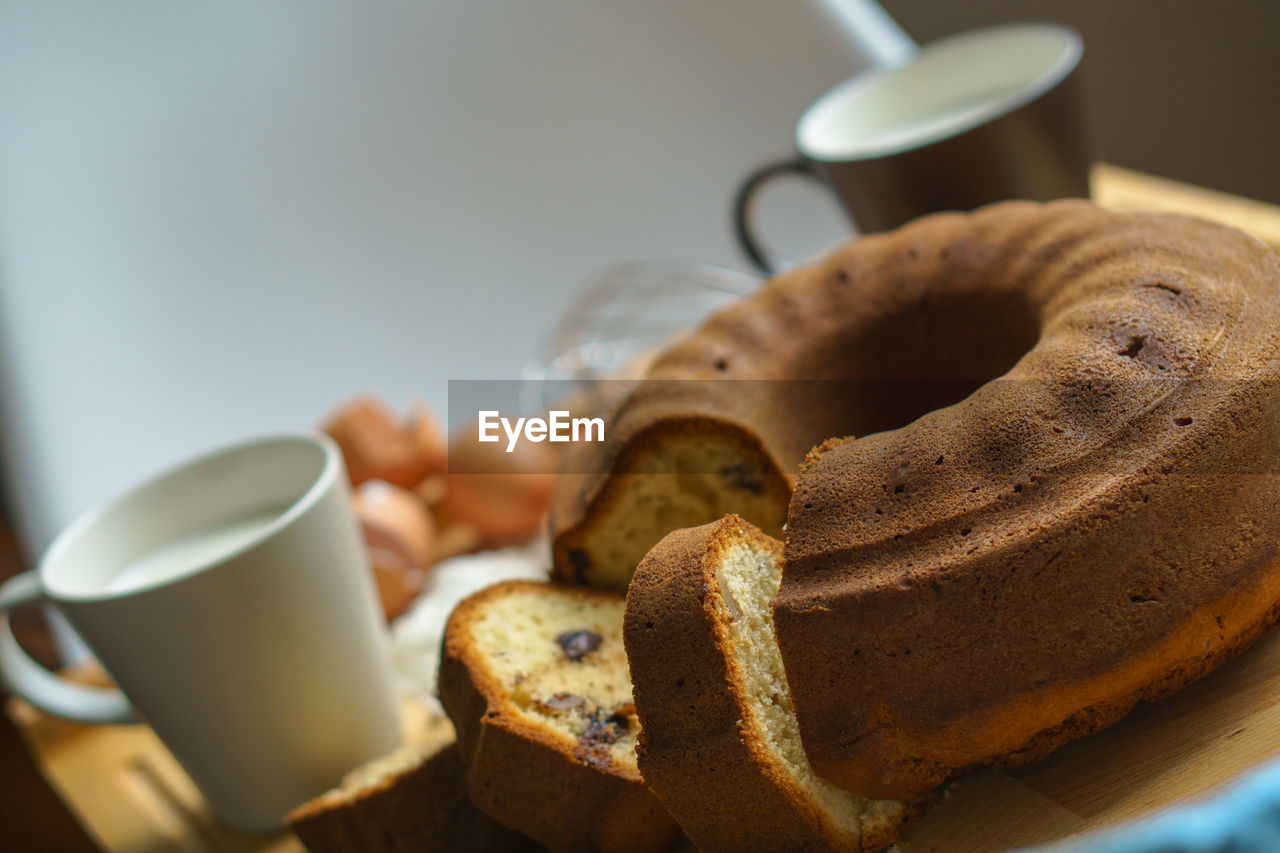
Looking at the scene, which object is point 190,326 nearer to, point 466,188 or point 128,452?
point 128,452

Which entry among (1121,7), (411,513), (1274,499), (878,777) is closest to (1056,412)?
(1274,499)

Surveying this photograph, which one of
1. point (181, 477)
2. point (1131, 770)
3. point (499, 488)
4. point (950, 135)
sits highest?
point (950, 135)

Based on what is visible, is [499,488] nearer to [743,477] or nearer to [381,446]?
[381,446]

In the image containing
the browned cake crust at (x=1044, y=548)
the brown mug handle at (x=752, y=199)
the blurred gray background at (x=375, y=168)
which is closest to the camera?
the browned cake crust at (x=1044, y=548)

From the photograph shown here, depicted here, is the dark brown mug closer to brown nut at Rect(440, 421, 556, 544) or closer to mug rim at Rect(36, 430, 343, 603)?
brown nut at Rect(440, 421, 556, 544)

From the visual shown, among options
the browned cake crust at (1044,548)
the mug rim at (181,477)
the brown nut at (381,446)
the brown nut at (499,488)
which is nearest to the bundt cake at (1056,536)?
the browned cake crust at (1044,548)

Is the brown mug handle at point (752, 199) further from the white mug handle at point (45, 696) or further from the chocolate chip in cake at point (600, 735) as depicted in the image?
the white mug handle at point (45, 696)

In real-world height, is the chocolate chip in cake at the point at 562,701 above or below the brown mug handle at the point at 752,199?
below

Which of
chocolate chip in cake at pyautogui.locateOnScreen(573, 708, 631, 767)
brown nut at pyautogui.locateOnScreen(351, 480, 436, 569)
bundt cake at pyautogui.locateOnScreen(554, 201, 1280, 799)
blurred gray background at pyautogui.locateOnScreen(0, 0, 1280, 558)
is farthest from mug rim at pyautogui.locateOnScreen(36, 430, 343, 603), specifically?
blurred gray background at pyautogui.locateOnScreen(0, 0, 1280, 558)

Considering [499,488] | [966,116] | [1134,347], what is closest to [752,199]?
[966,116]
